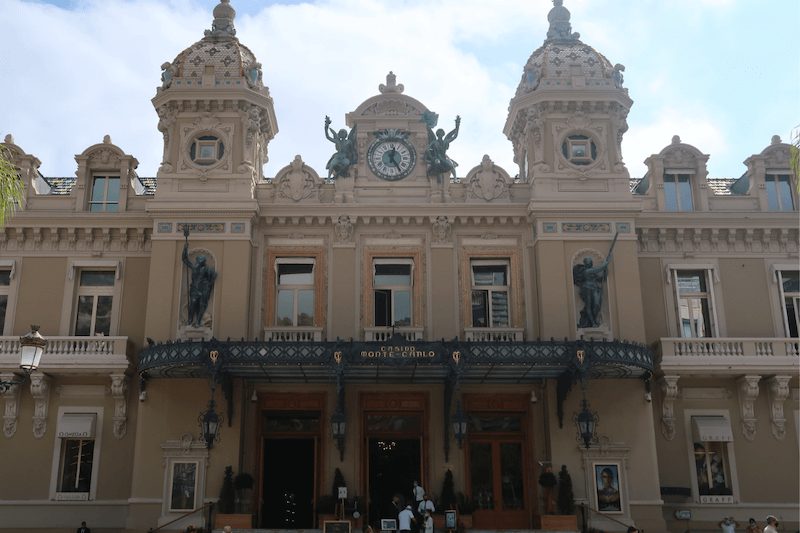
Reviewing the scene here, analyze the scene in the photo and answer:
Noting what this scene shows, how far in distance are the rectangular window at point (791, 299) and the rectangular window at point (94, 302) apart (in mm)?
22066

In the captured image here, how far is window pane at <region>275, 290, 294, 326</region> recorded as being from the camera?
26594 millimetres

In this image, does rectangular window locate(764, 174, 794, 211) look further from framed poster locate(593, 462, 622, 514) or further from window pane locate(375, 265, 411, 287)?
window pane locate(375, 265, 411, 287)

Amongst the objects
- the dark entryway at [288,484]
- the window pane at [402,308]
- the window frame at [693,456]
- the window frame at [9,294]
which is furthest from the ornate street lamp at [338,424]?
the window frame at [9,294]

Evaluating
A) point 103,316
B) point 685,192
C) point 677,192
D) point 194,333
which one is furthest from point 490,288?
point 103,316

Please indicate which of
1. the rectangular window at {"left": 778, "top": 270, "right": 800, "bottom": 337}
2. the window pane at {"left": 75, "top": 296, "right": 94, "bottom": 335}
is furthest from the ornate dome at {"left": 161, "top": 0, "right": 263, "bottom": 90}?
the rectangular window at {"left": 778, "top": 270, "right": 800, "bottom": 337}

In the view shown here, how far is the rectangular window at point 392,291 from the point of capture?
2672 centimetres

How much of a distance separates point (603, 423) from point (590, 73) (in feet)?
38.2

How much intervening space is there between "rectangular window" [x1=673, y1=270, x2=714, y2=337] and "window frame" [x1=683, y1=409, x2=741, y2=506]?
100 inches

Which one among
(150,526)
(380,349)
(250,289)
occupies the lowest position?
(150,526)

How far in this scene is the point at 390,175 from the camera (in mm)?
27781

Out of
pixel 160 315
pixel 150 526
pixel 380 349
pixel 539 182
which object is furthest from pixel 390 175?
pixel 150 526

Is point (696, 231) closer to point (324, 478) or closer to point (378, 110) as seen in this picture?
point (378, 110)

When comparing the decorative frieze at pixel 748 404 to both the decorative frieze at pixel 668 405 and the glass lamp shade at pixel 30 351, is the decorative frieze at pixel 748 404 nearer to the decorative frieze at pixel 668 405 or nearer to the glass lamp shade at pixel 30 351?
the decorative frieze at pixel 668 405

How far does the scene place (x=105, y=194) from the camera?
28.6 metres
